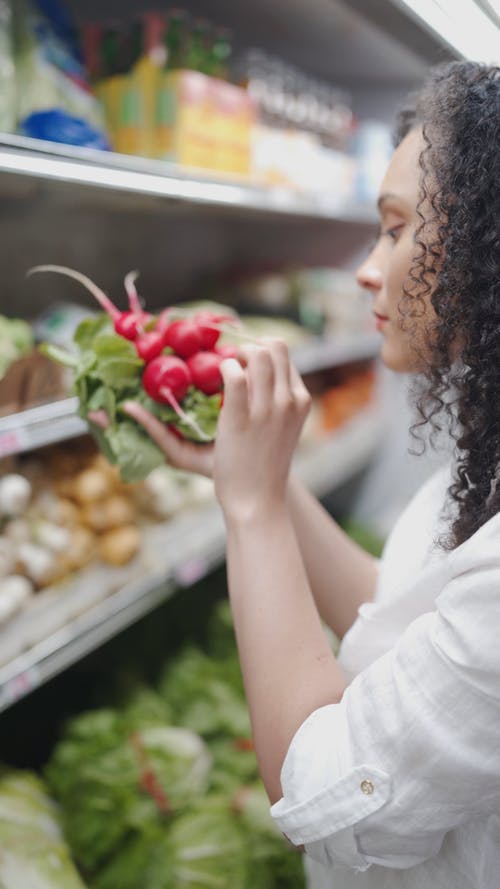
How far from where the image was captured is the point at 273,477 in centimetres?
99

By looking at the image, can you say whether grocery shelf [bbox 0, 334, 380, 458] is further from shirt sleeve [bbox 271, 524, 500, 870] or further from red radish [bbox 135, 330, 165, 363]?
shirt sleeve [bbox 271, 524, 500, 870]

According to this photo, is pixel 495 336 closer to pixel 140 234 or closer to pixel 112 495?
pixel 112 495

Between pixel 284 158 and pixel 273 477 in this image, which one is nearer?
pixel 273 477

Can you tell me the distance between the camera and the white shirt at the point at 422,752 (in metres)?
0.72

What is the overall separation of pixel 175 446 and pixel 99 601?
2.07 ft

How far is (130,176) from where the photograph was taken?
1552mm

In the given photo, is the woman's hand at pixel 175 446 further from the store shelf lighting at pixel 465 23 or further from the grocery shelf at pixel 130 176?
the store shelf lighting at pixel 465 23

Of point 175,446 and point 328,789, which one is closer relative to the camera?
point 328,789

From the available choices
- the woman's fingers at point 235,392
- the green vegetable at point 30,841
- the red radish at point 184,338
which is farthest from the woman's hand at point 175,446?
the green vegetable at point 30,841

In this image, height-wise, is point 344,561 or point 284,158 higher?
point 284,158

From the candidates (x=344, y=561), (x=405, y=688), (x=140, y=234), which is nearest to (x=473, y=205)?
(x=405, y=688)

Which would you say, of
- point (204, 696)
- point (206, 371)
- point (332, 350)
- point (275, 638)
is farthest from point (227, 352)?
point (332, 350)

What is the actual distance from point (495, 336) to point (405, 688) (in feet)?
1.35

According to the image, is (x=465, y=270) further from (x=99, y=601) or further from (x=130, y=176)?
(x=99, y=601)
